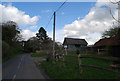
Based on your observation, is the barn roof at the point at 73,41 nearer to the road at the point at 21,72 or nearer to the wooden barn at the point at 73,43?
the wooden barn at the point at 73,43

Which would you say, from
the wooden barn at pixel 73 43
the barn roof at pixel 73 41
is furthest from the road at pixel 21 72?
the barn roof at pixel 73 41

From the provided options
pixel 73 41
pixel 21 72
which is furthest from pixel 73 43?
pixel 21 72

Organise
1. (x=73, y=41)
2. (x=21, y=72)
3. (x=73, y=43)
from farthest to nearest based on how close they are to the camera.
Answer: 1. (x=73, y=41)
2. (x=73, y=43)
3. (x=21, y=72)

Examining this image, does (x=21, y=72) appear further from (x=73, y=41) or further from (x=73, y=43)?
(x=73, y=41)

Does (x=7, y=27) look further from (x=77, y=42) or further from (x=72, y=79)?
(x=72, y=79)

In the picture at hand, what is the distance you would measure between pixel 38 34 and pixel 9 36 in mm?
48748

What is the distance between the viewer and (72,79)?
880cm

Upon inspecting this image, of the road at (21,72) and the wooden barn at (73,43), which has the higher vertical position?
the wooden barn at (73,43)

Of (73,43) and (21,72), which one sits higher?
(73,43)

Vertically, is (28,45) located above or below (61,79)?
above

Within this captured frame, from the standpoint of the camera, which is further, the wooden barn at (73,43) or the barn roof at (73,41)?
the barn roof at (73,41)

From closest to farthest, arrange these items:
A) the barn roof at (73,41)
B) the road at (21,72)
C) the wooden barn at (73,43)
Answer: the road at (21,72) < the wooden barn at (73,43) < the barn roof at (73,41)

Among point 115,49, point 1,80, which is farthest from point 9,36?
point 1,80

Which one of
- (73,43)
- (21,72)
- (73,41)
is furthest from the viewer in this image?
(73,41)
